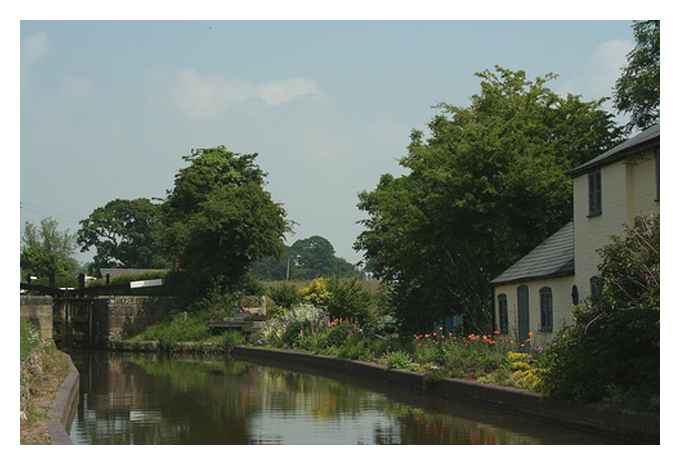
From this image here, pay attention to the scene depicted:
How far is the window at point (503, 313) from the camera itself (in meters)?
28.6

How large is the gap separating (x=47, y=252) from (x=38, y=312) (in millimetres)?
41661

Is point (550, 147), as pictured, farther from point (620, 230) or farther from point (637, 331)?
point (637, 331)

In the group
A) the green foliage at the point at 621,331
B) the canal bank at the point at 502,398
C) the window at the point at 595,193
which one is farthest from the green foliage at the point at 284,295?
the green foliage at the point at 621,331

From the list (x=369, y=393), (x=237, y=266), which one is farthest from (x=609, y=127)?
(x=237, y=266)

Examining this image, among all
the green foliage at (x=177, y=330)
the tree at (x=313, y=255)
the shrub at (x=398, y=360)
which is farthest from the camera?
the tree at (x=313, y=255)

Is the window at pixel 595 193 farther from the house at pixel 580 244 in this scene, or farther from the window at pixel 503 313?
the window at pixel 503 313

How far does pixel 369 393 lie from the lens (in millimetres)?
21922

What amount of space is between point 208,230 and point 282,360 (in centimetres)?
1528

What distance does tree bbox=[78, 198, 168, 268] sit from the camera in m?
102

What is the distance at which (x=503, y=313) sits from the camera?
2886 cm

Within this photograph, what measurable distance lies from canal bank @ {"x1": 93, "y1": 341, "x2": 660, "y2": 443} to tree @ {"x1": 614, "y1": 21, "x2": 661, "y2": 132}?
49.9 feet

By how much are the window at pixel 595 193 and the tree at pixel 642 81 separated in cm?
1575

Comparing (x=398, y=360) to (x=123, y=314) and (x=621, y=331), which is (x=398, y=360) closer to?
(x=621, y=331)

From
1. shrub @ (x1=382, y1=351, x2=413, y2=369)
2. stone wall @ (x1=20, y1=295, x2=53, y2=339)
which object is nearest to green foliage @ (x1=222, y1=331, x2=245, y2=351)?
stone wall @ (x1=20, y1=295, x2=53, y2=339)
